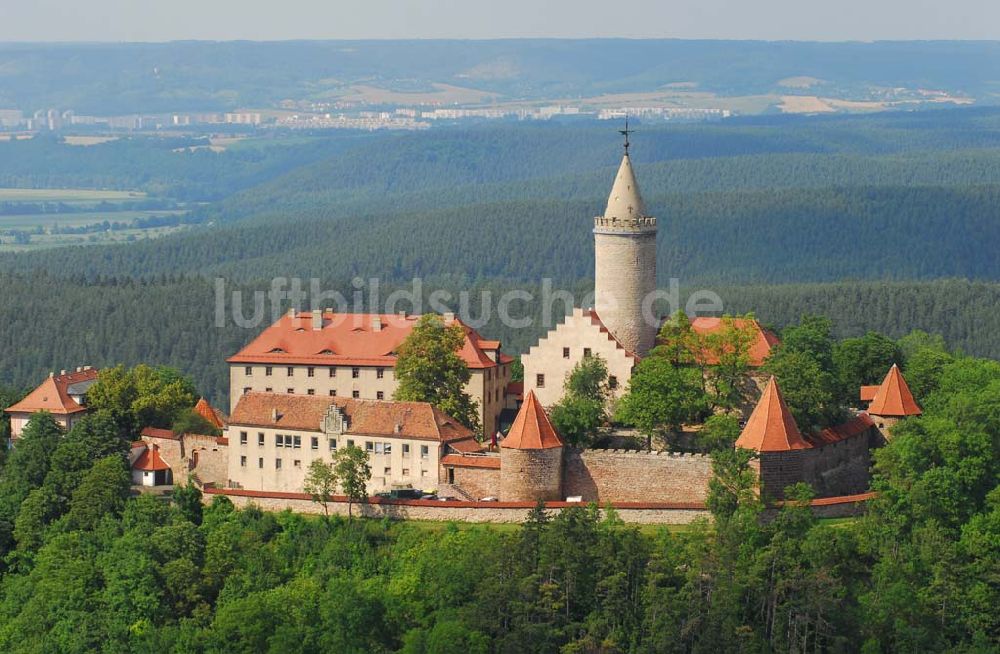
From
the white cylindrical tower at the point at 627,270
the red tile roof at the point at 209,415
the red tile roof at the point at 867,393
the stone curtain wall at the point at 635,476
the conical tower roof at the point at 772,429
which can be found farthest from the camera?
the red tile roof at the point at 209,415

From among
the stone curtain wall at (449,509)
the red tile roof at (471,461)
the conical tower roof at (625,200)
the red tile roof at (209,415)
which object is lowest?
the stone curtain wall at (449,509)

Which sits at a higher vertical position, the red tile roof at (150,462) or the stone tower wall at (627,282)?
the stone tower wall at (627,282)

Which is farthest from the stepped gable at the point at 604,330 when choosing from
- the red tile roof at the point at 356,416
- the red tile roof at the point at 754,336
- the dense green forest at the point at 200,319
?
the dense green forest at the point at 200,319

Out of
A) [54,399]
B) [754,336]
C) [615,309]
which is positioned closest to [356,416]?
[615,309]

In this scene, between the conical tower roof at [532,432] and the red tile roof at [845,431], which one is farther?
the red tile roof at [845,431]

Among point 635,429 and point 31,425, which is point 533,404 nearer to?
point 635,429

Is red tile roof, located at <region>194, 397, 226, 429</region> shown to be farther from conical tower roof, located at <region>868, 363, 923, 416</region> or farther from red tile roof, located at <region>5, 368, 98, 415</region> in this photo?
conical tower roof, located at <region>868, 363, 923, 416</region>

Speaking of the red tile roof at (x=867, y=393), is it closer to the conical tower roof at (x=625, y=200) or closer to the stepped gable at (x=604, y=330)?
the stepped gable at (x=604, y=330)

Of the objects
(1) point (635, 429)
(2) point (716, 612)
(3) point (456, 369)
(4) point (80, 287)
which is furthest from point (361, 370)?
(4) point (80, 287)
